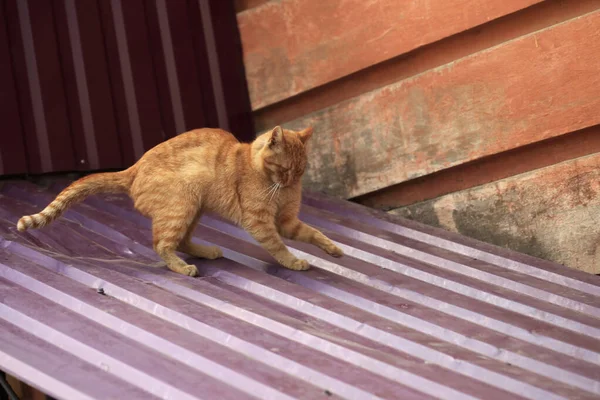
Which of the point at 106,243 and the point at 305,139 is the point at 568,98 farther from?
the point at 106,243

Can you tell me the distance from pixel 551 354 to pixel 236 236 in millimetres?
2145

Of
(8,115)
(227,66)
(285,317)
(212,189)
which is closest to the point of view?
(285,317)

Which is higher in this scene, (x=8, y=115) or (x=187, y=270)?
(x=8, y=115)

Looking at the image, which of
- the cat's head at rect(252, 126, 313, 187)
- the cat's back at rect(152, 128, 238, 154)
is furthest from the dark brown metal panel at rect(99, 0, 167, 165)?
the cat's head at rect(252, 126, 313, 187)

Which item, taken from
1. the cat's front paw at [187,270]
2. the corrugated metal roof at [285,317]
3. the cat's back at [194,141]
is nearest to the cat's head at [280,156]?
the cat's back at [194,141]

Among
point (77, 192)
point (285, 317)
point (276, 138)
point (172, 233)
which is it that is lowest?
point (285, 317)

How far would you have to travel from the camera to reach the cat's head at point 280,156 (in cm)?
448

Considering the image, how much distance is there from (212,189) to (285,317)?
0.95m

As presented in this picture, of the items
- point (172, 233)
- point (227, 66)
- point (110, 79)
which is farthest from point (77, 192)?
point (227, 66)

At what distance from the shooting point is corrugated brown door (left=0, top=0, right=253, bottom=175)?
18.3 feet

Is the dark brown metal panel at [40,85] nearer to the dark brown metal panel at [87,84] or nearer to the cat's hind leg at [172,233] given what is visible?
the dark brown metal panel at [87,84]

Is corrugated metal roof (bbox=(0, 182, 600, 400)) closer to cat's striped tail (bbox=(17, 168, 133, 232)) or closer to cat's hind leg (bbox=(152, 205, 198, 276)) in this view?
cat's hind leg (bbox=(152, 205, 198, 276))

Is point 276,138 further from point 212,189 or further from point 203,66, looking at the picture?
point 203,66

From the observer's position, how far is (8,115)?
5.51m
